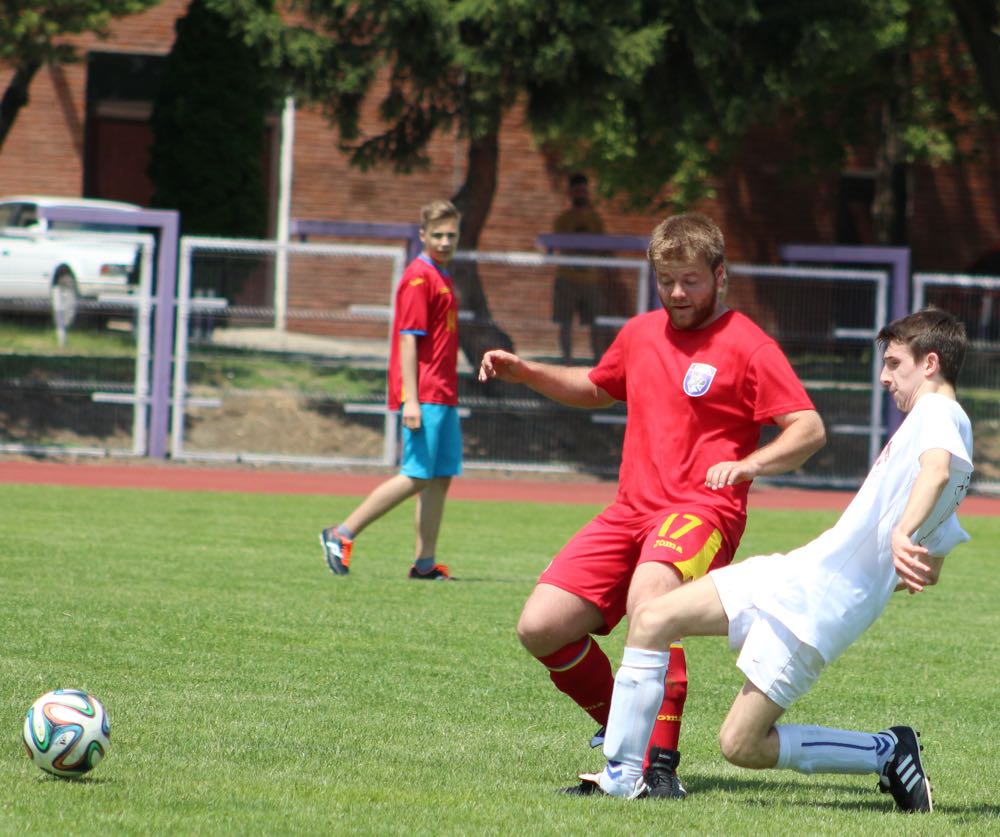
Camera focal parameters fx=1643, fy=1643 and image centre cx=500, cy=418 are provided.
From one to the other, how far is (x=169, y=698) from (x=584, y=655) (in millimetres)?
1803

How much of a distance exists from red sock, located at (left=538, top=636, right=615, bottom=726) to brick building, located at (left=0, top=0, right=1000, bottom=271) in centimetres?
2433

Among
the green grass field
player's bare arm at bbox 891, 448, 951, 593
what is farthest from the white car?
player's bare arm at bbox 891, 448, 951, 593

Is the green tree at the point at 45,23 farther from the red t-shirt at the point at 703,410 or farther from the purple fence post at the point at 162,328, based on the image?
the red t-shirt at the point at 703,410

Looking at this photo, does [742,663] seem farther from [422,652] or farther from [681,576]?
[422,652]

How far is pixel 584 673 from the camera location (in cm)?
569

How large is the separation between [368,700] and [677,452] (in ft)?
6.18

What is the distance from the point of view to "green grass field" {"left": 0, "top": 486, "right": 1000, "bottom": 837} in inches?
192

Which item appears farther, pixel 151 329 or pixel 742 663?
pixel 151 329

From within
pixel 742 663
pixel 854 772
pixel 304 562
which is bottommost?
pixel 304 562

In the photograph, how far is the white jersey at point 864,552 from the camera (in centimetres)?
495

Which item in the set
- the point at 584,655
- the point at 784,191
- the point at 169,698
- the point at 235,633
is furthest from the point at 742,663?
the point at 784,191

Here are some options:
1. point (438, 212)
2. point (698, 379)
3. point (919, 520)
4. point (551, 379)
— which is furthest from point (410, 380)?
point (919, 520)

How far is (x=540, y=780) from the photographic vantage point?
5.46 metres

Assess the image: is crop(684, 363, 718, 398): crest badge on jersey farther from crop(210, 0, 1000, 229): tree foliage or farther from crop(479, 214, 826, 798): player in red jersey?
crop(210, 0, 1000, 229): tree foliage
